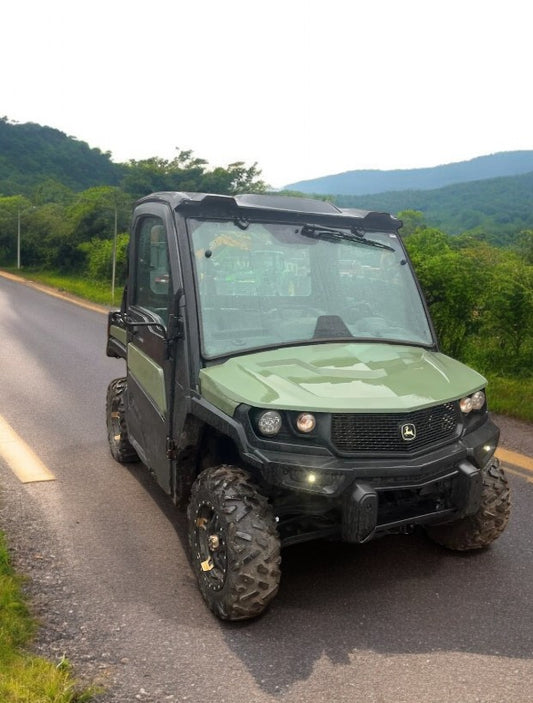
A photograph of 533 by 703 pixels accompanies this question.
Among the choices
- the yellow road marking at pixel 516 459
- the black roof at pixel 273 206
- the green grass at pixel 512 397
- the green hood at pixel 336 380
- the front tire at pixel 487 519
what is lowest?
the yellow road marking at pixel 516 459

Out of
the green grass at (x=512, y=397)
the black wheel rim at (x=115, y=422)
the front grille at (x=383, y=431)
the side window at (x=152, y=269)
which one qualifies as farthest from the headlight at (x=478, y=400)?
the green grass at (x=512, y=397)

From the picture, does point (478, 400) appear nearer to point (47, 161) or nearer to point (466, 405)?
point (466, 405)

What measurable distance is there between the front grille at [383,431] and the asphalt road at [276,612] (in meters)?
0.90

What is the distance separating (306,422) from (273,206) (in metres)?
1.56

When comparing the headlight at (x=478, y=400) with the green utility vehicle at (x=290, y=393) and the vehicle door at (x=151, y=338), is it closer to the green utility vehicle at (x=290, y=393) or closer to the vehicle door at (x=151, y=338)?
the green utility vehicle at (x=290, y=393)

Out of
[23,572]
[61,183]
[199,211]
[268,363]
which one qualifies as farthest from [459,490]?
[61,183]

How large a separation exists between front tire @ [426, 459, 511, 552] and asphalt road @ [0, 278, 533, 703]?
118 millimetres

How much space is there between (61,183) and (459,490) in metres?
106

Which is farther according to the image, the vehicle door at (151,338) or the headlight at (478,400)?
the vehicle door at (151,338)

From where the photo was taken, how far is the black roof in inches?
169

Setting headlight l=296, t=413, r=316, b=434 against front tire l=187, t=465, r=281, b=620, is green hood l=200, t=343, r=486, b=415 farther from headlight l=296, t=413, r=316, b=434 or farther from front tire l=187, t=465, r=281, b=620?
front tire l=187, t=465, r=281, b=620

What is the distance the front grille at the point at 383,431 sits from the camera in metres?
3.56

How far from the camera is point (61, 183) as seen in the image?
103m

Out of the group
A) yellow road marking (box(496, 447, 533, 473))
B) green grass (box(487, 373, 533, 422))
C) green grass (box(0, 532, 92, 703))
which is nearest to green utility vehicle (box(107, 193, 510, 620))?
green grass (box(0, 532, 92, 703))
